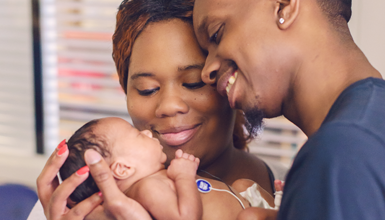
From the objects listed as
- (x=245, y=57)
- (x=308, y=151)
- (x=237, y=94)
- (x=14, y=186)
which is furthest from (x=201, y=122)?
(x=14, y=186)

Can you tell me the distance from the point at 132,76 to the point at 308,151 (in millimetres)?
910

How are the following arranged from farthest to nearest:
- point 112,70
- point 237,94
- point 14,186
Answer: point 112,70 → point 14,186 → point 237,94

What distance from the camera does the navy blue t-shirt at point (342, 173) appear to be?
0.73 metres

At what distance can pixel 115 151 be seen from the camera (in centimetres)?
128

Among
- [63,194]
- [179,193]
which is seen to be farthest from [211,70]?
[63,194]

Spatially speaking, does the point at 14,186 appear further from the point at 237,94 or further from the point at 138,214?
the point at 237,94

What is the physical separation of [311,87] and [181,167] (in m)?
0.55

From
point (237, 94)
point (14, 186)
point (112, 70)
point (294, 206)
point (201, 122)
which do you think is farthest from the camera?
point (112, 70)

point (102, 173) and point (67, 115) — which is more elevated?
point (102, 173)

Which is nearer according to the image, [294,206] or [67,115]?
[294,206]

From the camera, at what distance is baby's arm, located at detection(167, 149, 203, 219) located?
3.75 feet

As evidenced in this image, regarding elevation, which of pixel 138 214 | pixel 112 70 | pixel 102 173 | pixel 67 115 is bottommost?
pixel 67 115

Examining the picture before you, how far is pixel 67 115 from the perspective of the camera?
3.66m

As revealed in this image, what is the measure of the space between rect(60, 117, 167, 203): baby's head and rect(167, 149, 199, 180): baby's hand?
81 millimetres
